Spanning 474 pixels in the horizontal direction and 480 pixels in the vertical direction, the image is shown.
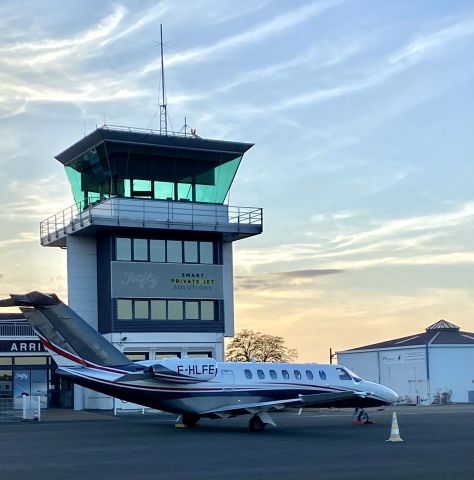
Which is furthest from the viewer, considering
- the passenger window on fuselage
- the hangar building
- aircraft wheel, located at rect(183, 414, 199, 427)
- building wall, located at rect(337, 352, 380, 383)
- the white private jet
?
building wall, located at rect(337, 352, 380, 383)

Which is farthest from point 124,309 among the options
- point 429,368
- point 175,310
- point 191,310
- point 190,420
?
point 429,368

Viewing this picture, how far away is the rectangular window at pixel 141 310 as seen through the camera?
172 feet

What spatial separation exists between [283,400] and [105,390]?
21.3 feet

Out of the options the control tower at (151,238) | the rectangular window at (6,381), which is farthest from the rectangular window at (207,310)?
the rectangular window at (6,381)

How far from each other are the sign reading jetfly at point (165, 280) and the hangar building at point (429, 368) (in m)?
21.8

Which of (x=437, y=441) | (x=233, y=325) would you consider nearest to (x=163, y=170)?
(x=233, y=325)

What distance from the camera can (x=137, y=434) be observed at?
31562 millimetres

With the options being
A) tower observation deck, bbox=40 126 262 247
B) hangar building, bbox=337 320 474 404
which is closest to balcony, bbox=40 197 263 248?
tower observation deck, bbox=40 126 262 247

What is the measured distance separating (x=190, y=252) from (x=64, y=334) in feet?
Result: 69.2

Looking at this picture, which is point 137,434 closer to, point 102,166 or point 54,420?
point 54,420

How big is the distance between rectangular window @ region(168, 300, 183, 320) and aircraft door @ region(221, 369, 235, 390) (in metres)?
19.1

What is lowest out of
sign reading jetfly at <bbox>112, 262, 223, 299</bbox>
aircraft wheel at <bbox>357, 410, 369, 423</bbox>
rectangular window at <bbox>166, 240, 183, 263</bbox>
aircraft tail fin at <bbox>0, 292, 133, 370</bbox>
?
aircraft wheel at <bbox>357, 410, 369, 423</bbox>

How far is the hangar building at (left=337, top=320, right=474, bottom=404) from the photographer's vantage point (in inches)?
2719

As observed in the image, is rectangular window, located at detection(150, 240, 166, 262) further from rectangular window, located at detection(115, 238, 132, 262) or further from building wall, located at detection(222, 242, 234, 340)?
building wall, located at detection(222, 242, 234, 340)
